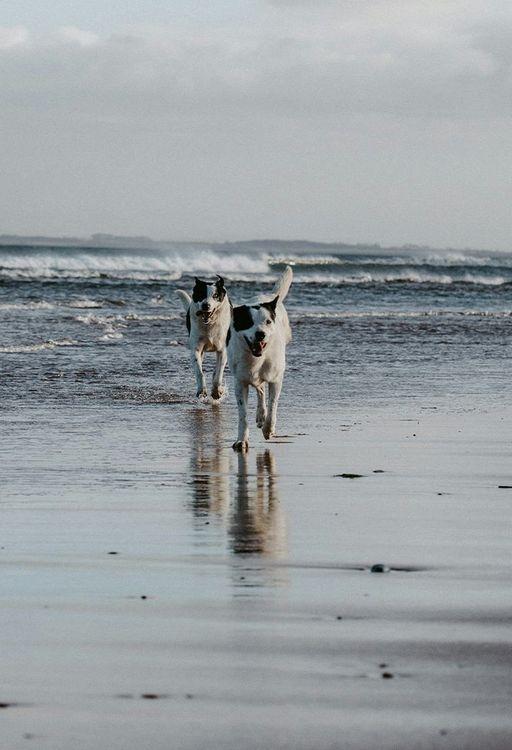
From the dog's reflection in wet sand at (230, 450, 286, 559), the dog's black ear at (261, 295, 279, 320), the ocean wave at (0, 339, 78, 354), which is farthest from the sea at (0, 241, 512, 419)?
the dog's reflection in wet sand at (230, 450, 286, 559)

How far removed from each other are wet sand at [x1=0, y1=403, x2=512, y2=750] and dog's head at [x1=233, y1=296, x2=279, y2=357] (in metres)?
0.92

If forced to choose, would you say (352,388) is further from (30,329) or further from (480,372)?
(30,329)

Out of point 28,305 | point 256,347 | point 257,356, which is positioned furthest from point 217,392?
point 28,305

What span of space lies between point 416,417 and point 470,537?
14.8 feet

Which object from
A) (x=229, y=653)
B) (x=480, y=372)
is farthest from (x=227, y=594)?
(x=480, y=372)

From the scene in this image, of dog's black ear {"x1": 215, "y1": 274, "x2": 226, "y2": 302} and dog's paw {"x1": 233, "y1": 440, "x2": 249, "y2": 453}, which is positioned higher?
dog's black ear {"x1": 215, "y1": 274, "x2": 226, "y2": 302}

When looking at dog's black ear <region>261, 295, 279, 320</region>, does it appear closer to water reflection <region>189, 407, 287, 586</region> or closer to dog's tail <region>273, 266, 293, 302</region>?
water reflection <region>189, 407, 287, 586</region>

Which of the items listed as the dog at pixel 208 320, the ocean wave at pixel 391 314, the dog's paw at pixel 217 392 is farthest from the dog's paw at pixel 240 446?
the ocean wave at pixel 391 314

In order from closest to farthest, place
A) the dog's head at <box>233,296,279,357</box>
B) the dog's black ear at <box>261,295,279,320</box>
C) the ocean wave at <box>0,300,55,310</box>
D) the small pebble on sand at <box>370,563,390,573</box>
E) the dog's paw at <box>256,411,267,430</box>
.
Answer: the small pebble on sand at <box>370,563,390,573</box> → the dog's head at <box>233,296,279,357</box> → the dog's black ear at <box>261,295,279,320</box> → the dog's paw at <box>256,411,267,430</box> → the ocean wave at <box>0,300,55,310</box>

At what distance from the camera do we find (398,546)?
16.9ft

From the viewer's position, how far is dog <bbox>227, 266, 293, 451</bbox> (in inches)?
336

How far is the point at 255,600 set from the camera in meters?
4.21

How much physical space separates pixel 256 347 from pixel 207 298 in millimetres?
3237

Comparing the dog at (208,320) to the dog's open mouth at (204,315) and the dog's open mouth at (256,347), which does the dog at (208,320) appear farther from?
the dog's open mouth at (256,347)
